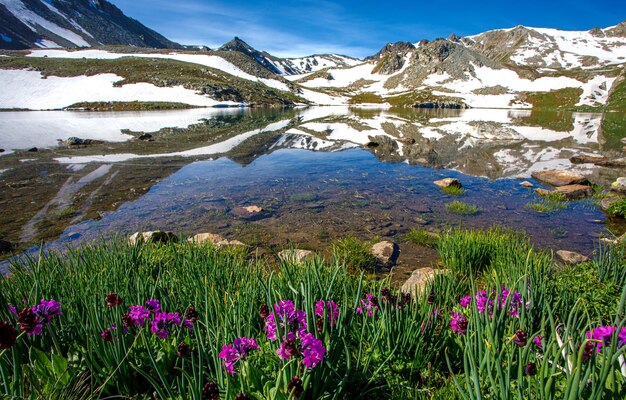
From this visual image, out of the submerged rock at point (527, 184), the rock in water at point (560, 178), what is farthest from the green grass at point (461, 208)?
the rock in water at point (560, 178)

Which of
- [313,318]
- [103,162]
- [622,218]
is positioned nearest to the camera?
[313,318]

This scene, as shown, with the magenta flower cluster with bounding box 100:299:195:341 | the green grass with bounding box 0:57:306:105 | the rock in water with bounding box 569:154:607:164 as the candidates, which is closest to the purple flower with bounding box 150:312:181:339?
the magenta flower cluster with bounding box 100:299:195:341

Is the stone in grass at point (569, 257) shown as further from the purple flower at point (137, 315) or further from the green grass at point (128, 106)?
the green grass at point (128, 106)

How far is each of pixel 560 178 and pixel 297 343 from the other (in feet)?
57.9

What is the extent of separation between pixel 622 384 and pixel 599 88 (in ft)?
639

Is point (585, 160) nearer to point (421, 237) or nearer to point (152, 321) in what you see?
point (421, 237)

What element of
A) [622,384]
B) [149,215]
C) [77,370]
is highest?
[622,384]

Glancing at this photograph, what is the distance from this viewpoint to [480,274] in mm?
6672

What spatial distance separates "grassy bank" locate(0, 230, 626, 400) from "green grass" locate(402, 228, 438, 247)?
15.3 feet

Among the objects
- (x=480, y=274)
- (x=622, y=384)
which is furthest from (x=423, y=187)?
(x=622, y=384)

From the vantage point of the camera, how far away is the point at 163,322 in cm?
294

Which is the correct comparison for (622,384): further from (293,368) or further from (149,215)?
(149,215)

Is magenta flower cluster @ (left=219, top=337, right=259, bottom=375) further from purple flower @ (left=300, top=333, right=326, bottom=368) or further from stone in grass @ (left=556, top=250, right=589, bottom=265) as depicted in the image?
stone in grass @ (left=556, top=250, right=589, bottom=265)

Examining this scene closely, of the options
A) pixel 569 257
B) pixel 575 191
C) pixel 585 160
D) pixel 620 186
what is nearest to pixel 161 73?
pixel 585 160
